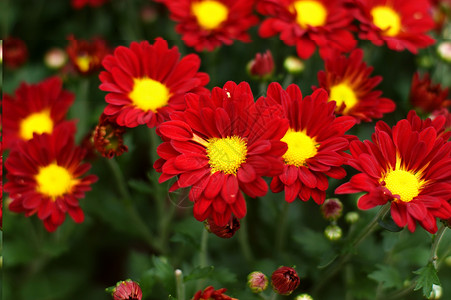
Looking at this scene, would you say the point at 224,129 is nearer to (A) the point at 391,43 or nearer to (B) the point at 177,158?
(B) the point at 177,158

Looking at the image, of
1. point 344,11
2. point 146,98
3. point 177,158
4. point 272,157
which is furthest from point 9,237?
point 344,11

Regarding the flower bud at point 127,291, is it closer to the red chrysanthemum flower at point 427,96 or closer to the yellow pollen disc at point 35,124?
the yellow pollen disc at point 35,124

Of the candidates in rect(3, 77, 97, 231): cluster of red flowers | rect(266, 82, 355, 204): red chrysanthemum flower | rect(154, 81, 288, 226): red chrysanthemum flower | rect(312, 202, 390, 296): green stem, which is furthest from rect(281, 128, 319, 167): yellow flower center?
rect(3, 77, 97, 231): cluster of red flowers


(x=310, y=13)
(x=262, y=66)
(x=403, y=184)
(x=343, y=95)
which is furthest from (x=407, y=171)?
(x=310, y=13)

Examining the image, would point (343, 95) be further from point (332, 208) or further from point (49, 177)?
point (49, 177)

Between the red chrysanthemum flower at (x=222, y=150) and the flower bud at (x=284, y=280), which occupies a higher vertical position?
the red chrysanthemum flower at (x=222, y=150)

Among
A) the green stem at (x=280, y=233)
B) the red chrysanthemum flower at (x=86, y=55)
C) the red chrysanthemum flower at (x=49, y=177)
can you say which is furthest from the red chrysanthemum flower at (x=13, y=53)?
the green stem at (x=280, y=233)
